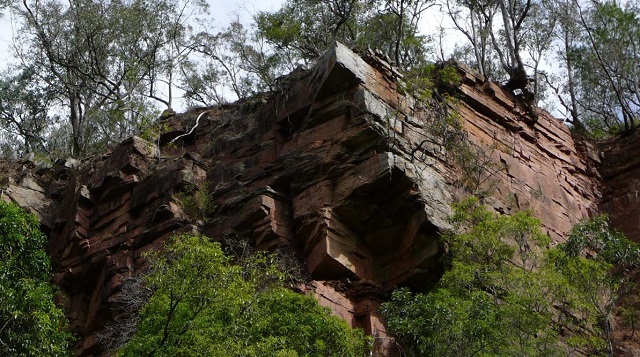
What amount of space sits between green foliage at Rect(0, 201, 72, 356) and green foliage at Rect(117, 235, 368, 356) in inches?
87.8

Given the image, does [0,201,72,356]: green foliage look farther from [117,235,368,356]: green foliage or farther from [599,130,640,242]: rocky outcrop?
[599,130,640,242]: rocky outcrop

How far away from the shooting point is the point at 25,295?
59.1 feet

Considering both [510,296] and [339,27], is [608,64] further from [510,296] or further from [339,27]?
[510,296]

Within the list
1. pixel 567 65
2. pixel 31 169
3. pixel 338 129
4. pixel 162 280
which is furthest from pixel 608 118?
pixel 162 280

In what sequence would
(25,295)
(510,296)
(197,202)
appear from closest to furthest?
(510,296), (25,295), (197,202)

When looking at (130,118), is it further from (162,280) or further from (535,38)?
(162,280)

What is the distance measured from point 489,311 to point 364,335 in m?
3.07

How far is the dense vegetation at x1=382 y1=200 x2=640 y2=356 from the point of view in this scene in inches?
626

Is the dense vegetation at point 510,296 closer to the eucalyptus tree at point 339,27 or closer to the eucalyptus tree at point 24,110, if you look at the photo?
the eucalyptus tree at point 339,27

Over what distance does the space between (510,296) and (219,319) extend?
16.7 feet

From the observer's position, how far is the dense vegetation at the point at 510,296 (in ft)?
52.1

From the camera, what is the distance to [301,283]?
62.6 ft

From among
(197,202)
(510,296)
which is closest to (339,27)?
(197,202)

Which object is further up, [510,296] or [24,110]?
[24,110]
